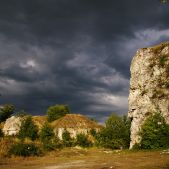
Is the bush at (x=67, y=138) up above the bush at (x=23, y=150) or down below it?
above

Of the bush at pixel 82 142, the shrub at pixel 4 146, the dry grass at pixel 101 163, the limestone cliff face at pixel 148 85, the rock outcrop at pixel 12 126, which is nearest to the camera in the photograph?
the dry grass at pixel 101 163

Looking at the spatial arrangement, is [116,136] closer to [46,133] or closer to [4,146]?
[46,133]

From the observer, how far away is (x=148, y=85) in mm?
48594

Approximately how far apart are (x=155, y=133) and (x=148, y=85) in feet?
28.5

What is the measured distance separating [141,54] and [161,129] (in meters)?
13.5

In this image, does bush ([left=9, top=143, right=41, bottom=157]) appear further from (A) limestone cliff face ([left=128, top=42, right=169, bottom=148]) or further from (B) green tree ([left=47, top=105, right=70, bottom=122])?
(B) green tree ([left=47, top=105, right=70, bottom=122])

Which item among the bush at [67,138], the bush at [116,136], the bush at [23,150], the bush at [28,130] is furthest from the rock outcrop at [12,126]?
the bush at [23,150]

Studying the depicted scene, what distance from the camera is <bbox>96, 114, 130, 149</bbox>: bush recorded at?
5684 centimetres

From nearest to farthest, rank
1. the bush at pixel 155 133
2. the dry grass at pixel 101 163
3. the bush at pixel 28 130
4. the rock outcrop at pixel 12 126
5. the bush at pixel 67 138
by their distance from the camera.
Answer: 1. the dry grass at pixel 101 163
2. the bush at pixel 155 133
3. the bush at pixel 67 138
4. the bush at pixel 28 130
5. the rock outcrop at pixel 12 126

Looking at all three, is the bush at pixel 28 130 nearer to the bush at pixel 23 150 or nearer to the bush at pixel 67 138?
the bush at pixel 67 138

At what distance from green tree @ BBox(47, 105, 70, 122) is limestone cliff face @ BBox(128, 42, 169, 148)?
2709 inches

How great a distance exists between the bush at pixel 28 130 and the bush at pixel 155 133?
35.4m

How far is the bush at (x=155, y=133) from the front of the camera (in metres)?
41.7

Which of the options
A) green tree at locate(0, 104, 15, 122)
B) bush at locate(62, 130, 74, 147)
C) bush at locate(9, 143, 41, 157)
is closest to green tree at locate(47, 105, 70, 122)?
green tree at locate(0, 104, 15, 122)
